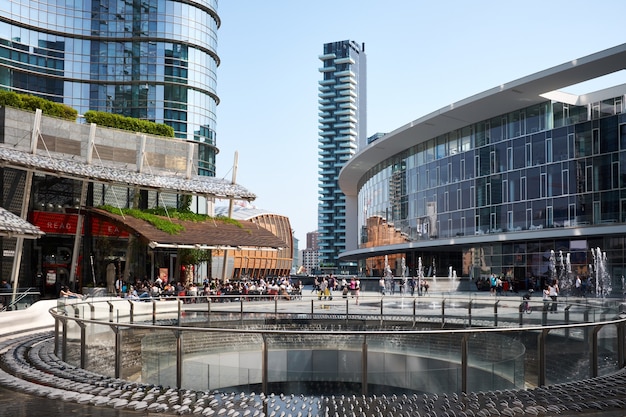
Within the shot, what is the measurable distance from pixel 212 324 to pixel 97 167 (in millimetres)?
16187

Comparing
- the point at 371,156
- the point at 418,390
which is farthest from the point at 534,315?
the point at 371,156

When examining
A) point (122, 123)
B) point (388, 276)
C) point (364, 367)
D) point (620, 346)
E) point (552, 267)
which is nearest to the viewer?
point (364, 367)

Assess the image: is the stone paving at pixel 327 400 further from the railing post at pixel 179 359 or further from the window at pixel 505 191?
the window at pixel 505 191

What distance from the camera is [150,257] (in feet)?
125

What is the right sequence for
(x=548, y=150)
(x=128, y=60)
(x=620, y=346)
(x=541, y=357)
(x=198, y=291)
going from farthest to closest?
1. (x=128, y=60)
2. (x=548, y=150)
3. (x=198, y=291)
4. (x=620, y=346)
5. (x=541, y=357)

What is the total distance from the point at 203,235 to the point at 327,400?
2988 centimetres

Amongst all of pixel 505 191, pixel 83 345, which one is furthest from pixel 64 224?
pixel 505 191

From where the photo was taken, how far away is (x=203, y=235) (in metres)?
37.0

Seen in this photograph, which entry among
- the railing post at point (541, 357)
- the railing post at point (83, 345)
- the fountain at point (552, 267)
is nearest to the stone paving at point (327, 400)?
the railing post at point (541, 357)

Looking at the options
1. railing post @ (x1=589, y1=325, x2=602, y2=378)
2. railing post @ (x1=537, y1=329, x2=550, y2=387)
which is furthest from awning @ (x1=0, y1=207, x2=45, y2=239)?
railing post @ (x1=589, y1=325, x2=602, y2=378)

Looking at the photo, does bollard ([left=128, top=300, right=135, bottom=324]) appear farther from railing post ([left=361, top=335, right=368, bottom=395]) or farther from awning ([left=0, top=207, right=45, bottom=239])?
railing post ([left=361, top=335, right=368, bottom=395])

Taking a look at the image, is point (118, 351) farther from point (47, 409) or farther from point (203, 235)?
point (203, 235)

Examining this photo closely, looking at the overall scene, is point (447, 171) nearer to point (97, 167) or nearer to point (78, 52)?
point (97, 167)

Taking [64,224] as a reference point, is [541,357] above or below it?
below
